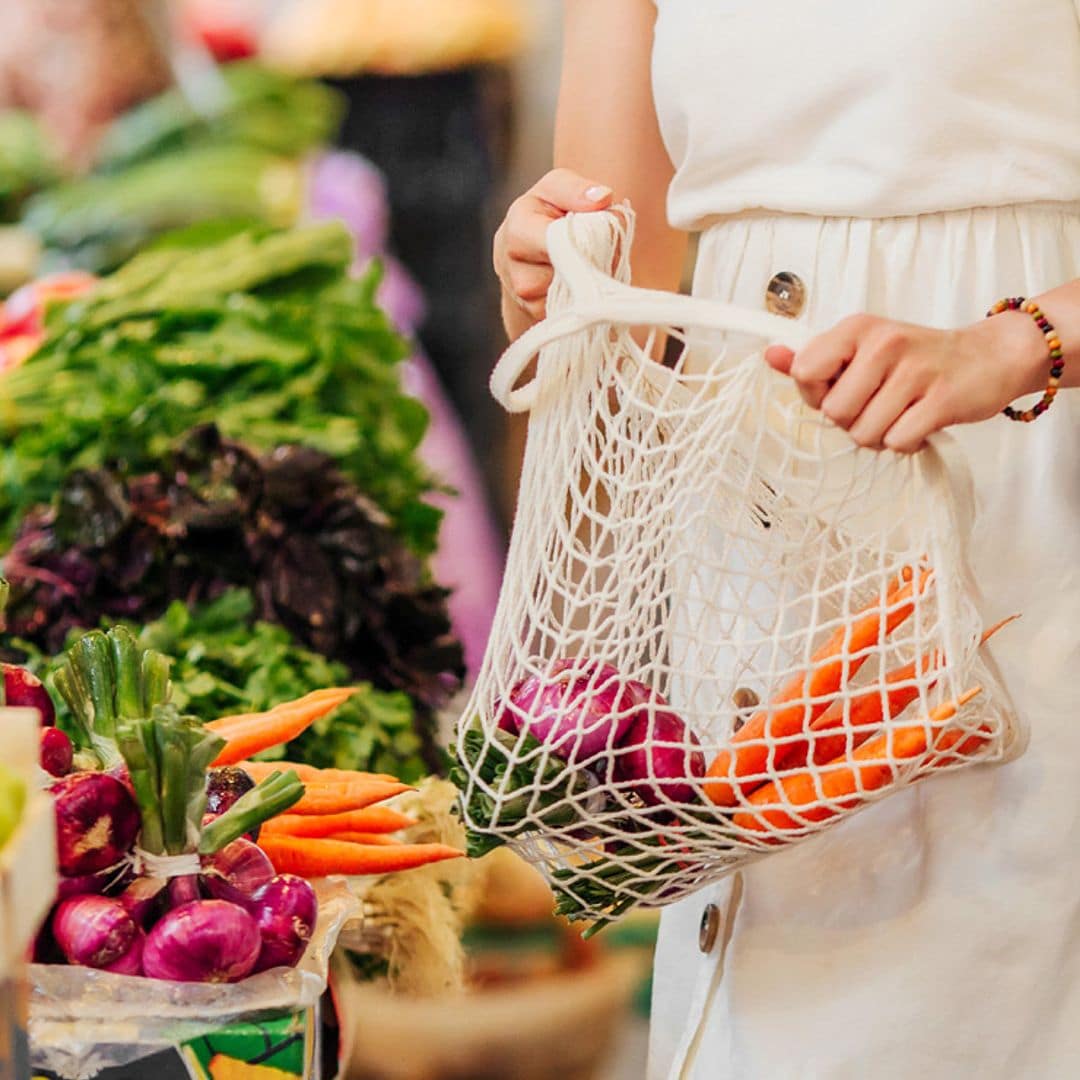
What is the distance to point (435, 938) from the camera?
148 centimetres

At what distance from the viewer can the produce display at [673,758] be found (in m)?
0.98

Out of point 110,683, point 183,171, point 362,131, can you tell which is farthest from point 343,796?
point 362,131

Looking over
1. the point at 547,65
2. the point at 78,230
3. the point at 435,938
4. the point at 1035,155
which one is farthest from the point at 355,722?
the point at 547,65

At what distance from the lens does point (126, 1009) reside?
0.93 m

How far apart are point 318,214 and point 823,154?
7.42ft

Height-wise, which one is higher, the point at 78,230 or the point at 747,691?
the point at 78,230

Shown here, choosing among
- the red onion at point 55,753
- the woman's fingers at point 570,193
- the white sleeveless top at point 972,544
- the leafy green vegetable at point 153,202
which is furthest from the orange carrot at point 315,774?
the leafy green vegetable at point 153,202

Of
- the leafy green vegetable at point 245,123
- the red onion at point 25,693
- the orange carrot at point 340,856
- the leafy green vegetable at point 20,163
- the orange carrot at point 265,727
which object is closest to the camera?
the red onion at point 25,693

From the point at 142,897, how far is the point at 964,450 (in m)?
0.64

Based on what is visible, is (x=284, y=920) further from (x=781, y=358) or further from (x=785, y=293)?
(x=785, y=293)

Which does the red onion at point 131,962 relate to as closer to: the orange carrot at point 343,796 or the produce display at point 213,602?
the produce display at point 213,602

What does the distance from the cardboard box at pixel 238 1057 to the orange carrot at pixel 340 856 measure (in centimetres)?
27

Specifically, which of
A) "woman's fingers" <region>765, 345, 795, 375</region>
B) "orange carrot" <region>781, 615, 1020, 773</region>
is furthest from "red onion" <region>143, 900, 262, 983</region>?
"woman's fingers" <region>765, 345, 795, 375</region>

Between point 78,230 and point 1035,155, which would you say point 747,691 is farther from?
point 78,230
